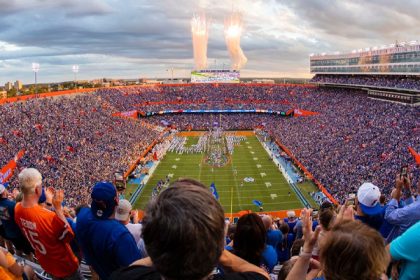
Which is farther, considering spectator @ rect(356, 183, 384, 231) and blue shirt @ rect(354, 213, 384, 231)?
blue shirt @ rect(354, 213, 384, 231)

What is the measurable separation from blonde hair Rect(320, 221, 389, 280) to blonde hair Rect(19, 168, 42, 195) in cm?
316

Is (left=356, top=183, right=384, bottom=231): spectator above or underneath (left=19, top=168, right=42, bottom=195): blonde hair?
underneath

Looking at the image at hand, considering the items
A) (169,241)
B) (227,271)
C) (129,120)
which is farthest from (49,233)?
(129,120)

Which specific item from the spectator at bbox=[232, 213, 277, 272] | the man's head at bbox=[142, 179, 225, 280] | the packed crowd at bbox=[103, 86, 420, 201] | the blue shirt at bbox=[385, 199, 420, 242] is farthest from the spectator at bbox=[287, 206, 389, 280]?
the packed crowd at bbox=[103, 86, 420, 201]

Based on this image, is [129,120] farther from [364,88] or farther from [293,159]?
[364,88]

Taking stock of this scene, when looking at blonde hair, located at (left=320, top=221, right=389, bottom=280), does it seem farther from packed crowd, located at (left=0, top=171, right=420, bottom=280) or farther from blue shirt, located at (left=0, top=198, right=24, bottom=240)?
blue shirt, located at (left=0, top=198, right=24, bottom=240)

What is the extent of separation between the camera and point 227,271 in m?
2.23

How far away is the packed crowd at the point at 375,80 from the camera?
151 ft

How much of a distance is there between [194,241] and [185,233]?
0.06m

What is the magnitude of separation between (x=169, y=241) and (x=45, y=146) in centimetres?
3103

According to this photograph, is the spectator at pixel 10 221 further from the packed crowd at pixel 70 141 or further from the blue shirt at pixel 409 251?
the packed crowd at pixel 70 141

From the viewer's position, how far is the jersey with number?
3.94 meters

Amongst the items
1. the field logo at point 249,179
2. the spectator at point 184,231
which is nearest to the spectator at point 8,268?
the spectator at point 184,231

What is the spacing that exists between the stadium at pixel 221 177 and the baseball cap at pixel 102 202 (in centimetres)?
1
